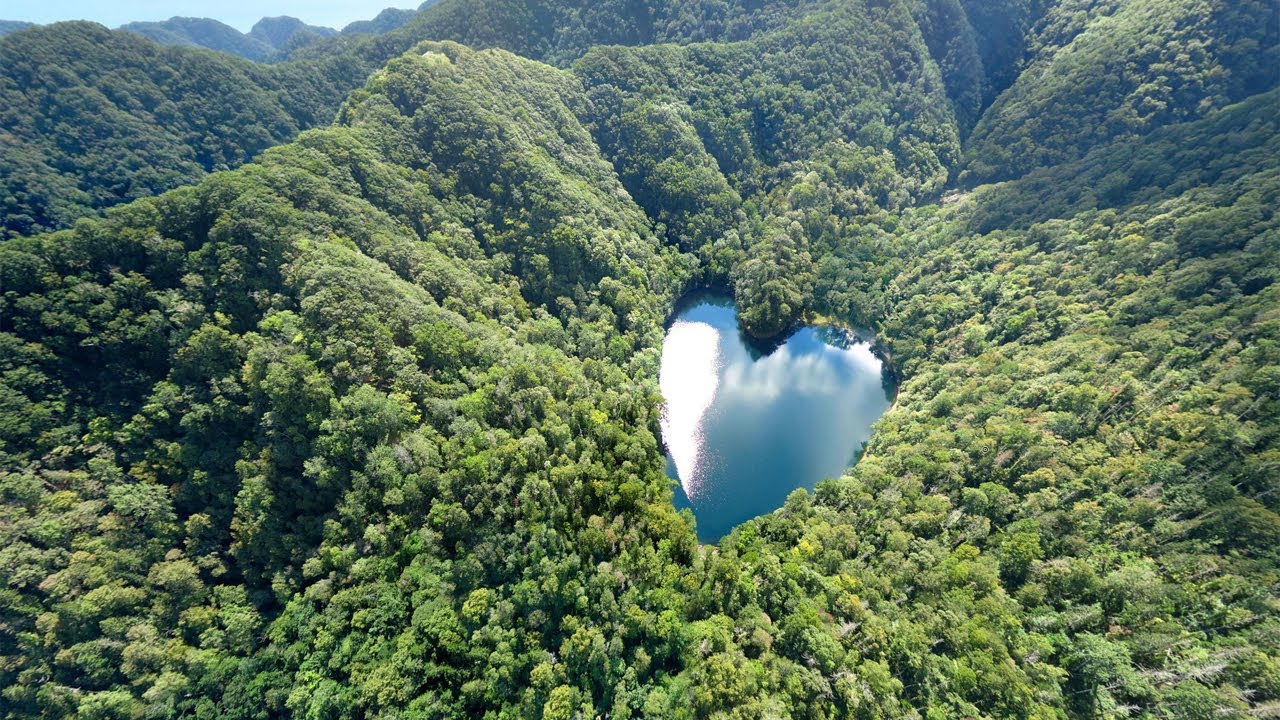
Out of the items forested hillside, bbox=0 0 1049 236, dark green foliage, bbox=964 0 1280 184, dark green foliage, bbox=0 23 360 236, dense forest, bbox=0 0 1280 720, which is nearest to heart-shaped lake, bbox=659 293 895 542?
dense forest, bbox=0 0 1280 720

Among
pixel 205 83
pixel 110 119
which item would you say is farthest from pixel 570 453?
pixel 205 83

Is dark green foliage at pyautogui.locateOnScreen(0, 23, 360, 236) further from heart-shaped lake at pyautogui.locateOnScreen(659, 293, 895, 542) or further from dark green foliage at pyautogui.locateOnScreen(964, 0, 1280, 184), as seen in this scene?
dark green foliage at pyautogui.locateOnScreen(964, 0, 1280, 184)

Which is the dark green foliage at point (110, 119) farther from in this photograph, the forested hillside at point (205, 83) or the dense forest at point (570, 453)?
the dense forest at point (570, 453)

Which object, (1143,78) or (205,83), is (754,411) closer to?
(1143,78)

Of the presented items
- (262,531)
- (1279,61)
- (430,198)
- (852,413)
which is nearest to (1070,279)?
(852,413)

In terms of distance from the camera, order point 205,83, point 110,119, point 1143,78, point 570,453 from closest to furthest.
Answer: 1. point 570,453
2. point 1143,78
3. point 110,119
4. point 205,83
